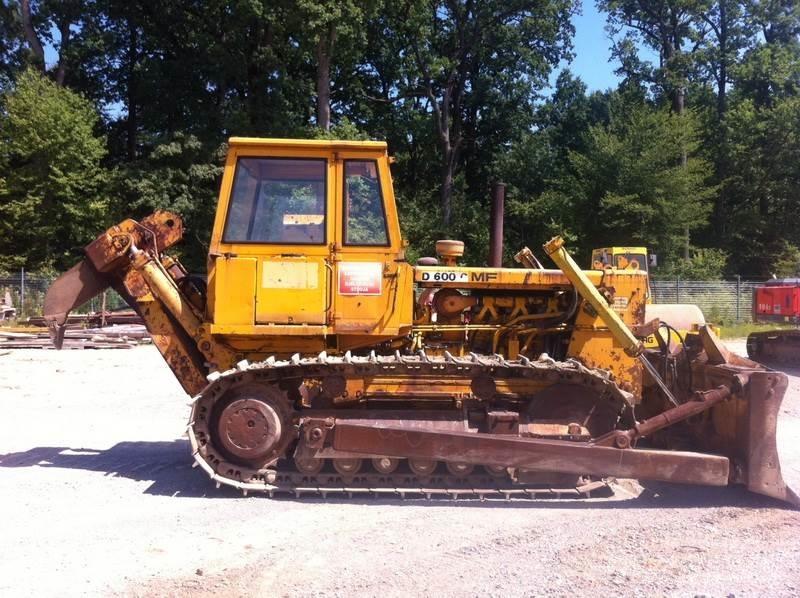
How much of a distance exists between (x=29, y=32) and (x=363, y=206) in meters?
37.2

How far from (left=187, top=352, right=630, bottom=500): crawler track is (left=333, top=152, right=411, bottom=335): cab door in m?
0.39

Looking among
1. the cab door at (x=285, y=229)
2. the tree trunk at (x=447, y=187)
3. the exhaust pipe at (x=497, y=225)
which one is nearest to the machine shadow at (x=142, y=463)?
the cab door at (x=285, y=229)

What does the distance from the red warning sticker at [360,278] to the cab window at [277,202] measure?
13.2 inches

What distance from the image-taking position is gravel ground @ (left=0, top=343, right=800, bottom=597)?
432cm

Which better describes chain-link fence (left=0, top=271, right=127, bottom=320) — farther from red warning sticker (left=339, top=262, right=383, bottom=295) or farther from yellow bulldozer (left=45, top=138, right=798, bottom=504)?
red warning sticker (left=339, top=262, right=383, bottom=295)

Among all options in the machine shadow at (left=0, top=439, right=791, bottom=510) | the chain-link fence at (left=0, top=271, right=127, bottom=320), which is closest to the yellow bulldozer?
the machine shadow at (left=0, top=439, right=791, bottom=510)

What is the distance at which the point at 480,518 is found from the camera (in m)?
5.48

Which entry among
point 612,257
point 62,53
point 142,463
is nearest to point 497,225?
point 142,463

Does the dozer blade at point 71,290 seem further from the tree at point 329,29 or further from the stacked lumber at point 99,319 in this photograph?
the tree at point 329,29

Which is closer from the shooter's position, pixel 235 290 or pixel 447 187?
pixel 235 290

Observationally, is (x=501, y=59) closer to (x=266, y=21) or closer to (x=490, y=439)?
(x=266, y=21)

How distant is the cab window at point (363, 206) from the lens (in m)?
6.18

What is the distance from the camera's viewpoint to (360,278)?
611 cm

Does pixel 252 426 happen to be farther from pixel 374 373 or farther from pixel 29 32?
pixel 29 32
